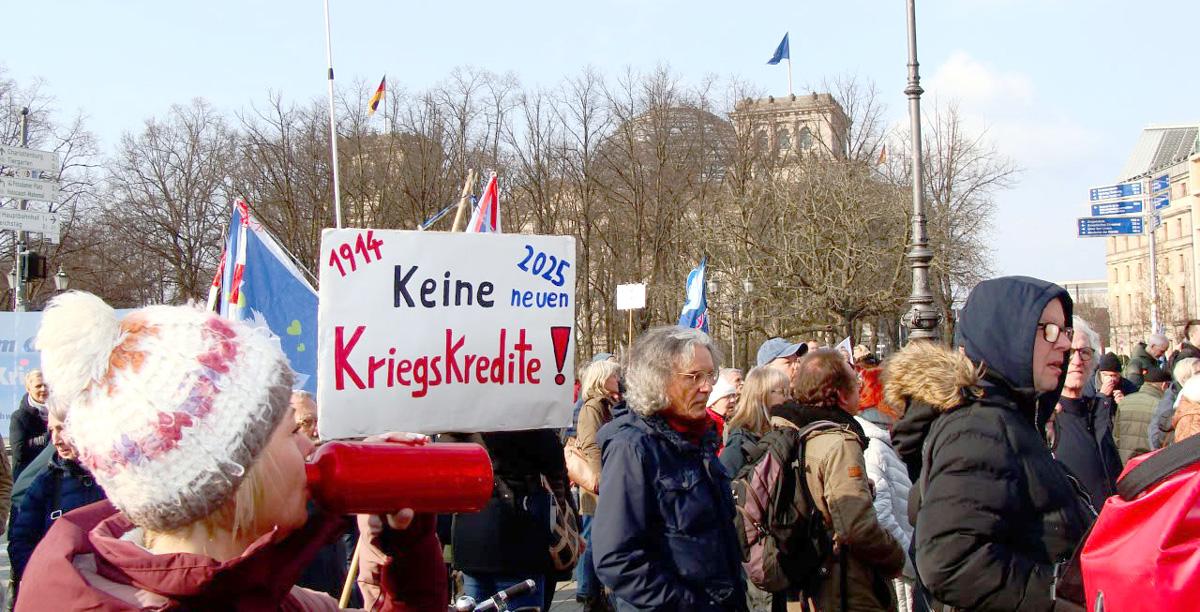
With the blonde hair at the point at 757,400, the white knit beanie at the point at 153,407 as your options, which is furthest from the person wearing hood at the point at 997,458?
the blonde hair at the point at 757,400

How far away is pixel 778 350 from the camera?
25.6 feet

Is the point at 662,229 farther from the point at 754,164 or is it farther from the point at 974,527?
the point at 974,527

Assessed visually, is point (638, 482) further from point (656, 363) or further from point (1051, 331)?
point (1051, 331)

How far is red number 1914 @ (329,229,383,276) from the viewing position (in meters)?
4.88

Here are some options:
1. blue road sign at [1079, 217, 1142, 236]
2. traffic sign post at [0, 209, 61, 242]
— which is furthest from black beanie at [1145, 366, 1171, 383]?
blue road sign at [1079, 217, 1142, 236]

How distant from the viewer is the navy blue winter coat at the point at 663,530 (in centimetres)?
372

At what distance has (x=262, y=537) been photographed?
168 cm

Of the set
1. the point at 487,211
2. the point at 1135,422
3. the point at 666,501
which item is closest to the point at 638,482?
the point at 666,501

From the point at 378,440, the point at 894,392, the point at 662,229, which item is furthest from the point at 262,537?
the point at 662,229

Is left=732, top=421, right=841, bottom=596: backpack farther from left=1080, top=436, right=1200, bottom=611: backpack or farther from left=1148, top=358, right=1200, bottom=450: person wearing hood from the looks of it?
left=1148, top=358, right=1200, bottom=450: person wearing hood

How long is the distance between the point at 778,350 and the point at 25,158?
1782 cm

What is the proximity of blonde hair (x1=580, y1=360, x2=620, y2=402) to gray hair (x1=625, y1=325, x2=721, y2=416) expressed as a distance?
3.43 metres

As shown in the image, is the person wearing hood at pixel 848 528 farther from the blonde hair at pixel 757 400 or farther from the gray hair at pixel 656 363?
the blonde hair at pixel 757 400

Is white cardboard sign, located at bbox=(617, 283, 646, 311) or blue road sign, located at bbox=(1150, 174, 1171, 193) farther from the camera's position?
blue road sign, located at bbox=(1150, 174, 1171, 193)
